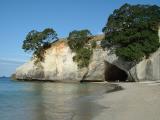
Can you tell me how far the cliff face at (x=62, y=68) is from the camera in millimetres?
61875

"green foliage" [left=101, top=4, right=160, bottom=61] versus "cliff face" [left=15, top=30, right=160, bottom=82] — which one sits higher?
"green foliage" [left=101, top=4, right=160, bottom=61]

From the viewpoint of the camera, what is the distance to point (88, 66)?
2462 inches

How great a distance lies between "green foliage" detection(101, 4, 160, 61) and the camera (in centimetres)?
4873

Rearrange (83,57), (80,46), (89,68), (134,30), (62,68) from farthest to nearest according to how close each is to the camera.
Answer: (62,68) < (80,46) < (89,68) < (83,57) < (134,30)

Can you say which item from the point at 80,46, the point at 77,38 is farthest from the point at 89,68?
the point at 77,38

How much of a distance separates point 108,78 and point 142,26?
53.5ft

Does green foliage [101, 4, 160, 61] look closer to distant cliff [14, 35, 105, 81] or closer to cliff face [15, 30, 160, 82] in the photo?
cliff face [15, 30, 160, 82]

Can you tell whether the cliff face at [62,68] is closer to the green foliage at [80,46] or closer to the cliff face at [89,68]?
the cliff face at [89,68]

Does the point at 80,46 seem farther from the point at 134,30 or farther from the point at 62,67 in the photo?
the point at 134,30

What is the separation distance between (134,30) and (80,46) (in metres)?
16.1

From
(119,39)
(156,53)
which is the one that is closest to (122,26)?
(119,39)

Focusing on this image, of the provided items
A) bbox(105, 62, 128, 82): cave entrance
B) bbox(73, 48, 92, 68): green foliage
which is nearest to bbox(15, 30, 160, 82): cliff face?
bbox(105, 62, 128, 82): cave entrance

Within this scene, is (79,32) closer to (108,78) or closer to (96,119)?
(108,78)

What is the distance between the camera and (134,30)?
4959 cm
